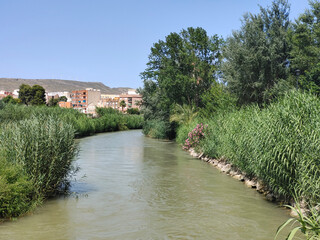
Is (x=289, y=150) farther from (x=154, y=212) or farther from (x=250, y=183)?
(x=250, y=183)

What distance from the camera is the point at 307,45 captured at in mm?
27047

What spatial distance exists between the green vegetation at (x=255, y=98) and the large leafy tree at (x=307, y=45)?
74 mm

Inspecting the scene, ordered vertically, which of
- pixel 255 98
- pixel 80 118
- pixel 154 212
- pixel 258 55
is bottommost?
pixel 154 212

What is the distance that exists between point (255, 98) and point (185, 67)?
47.4 ft

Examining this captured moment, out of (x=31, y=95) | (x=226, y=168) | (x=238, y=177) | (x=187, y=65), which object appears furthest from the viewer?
(x=31, y=95)

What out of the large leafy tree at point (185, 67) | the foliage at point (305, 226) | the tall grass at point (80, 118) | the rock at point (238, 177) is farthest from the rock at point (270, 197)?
the large leafy tree at point (185, 67)

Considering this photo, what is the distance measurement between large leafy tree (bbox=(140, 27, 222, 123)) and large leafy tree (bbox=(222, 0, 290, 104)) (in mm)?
11049

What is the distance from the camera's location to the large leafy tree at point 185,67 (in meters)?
38.9

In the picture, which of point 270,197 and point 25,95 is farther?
point 25,95

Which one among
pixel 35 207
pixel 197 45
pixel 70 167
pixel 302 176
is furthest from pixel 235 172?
pixel 197 45

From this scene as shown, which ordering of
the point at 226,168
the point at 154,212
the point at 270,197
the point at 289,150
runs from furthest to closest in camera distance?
the point at 226,168, the point at 270,197, the point at 154,212, the point at 289,150

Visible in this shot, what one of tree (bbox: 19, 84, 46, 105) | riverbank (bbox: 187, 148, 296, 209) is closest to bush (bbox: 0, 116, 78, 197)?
riverbank (bbox: 187, 148, 296, 209)

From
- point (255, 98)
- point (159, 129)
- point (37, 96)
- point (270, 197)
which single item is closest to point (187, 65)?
point (159, 129)

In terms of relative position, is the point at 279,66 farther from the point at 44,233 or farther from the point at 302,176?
the point at 44,233
